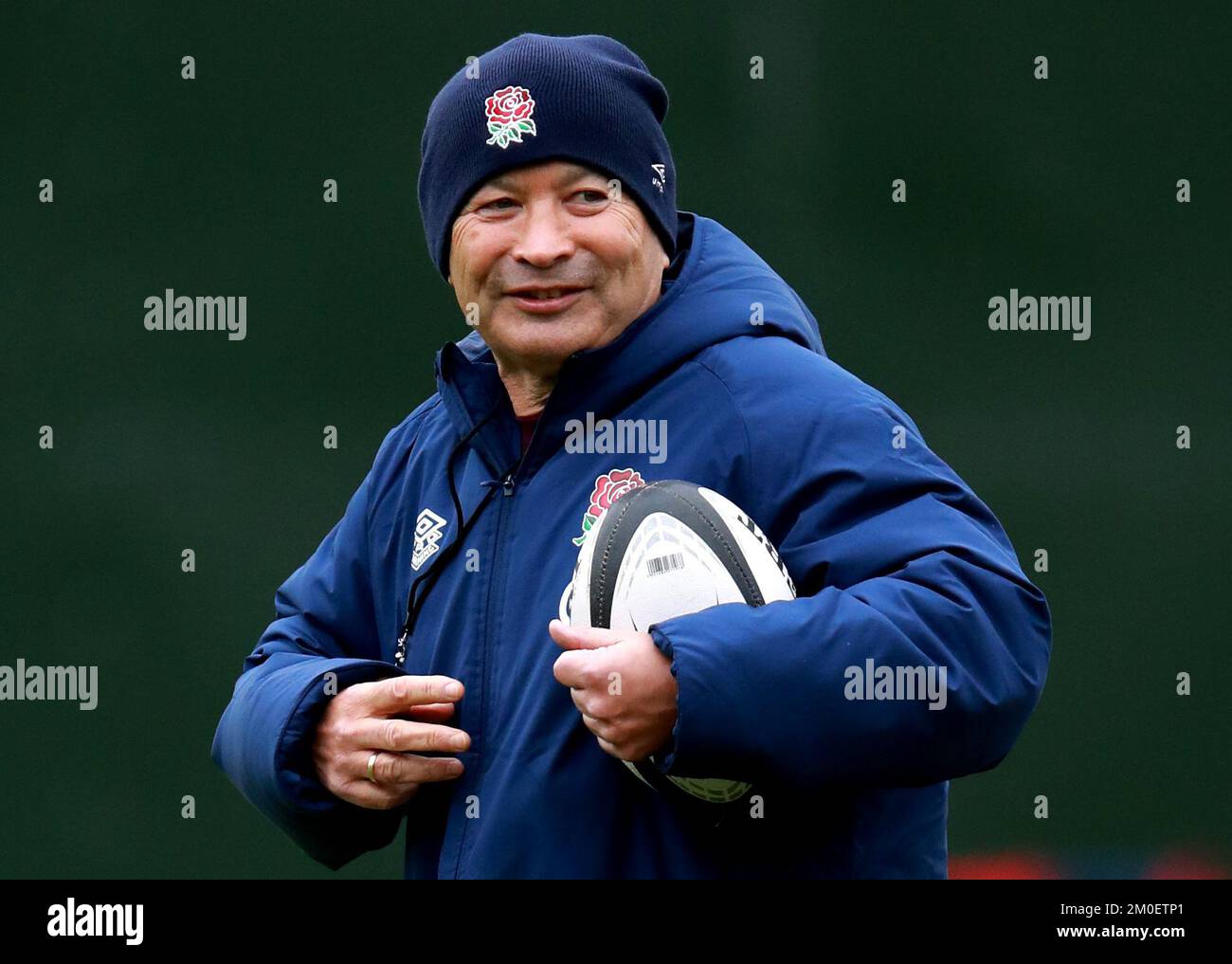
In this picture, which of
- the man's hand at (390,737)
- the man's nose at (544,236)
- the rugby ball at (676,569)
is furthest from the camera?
the man's nose at (544,236)

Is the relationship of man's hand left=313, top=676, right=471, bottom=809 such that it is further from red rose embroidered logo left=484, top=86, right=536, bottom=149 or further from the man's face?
red rose embroidered logo left=484, top=86, right=536, bottom=149

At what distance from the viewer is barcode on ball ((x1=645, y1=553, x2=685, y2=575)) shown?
2.12 m

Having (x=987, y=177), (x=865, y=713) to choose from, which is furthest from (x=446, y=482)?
(x=987, y=177)

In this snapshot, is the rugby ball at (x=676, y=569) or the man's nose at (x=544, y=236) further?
the man's nose at (x=544, y=236)

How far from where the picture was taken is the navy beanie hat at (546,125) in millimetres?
2379

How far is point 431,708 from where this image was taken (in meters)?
2.26

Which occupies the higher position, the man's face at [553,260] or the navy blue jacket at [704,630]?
the man's face at [553,260]

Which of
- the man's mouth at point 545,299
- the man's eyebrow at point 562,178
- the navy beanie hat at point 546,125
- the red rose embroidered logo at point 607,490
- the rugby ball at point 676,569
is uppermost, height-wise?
the navy beanie hat at point 546,125

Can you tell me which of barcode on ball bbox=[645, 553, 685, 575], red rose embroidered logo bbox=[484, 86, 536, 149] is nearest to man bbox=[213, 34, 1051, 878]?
red rose embroidered logo bbox=[484, 86, 536, 149]

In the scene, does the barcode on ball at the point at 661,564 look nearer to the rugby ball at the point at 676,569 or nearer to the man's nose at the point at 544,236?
the rugby ball at the point at 676,569

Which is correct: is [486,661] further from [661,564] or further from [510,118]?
[510,118]

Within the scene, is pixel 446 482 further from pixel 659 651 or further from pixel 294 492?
pixel 294 492

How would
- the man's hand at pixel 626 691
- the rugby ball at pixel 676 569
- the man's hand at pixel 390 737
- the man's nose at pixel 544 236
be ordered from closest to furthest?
the man's hand at pixel 626 691
the rugby ball at pixel 676 569
the man's hand at pixel 390 737
the man's nose at pixel 544 236

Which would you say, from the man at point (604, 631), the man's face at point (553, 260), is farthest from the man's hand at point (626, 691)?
the man's face at point (553, 260)
